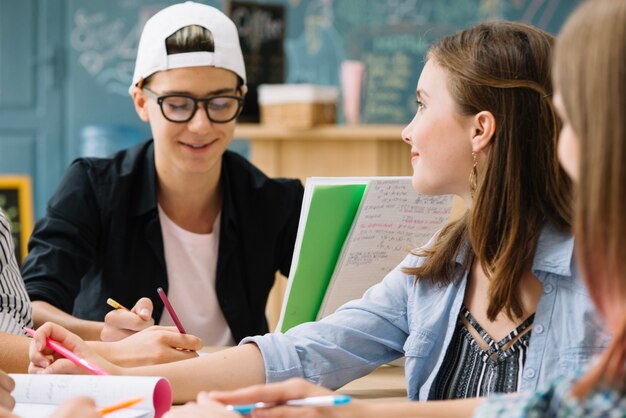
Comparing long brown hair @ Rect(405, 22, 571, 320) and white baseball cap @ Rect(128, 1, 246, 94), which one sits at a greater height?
white baseball cap @ Rect(128, 1, 246, 94)

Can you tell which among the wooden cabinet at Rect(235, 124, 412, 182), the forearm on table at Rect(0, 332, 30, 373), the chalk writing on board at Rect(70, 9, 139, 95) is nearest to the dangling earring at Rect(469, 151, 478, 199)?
the forearm on table at Rect(0, 332, 30, 373)

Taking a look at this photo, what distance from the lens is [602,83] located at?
85cm

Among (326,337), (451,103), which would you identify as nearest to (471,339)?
(326,337)

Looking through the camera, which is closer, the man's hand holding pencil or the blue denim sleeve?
the blue denim sleeve

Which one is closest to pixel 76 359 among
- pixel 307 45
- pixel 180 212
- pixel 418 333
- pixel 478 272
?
pixel 418 333

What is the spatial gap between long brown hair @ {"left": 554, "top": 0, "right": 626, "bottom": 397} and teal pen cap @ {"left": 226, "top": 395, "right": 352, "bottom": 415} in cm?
30

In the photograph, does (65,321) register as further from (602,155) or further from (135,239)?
(602,155)

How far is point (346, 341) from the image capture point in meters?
1.51

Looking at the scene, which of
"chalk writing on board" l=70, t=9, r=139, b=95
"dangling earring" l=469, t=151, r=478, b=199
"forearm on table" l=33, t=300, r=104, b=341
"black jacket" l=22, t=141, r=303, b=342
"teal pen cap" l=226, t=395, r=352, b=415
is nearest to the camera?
"teal pen cap" l=226, t=395, r=352, b=415

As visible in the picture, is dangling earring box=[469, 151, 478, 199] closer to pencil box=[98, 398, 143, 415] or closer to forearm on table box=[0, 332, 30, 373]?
pencil box=[98, 398, 143, 415]

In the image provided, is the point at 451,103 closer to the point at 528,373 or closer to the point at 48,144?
the point at 528,373

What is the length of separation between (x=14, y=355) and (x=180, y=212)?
2.67 ft

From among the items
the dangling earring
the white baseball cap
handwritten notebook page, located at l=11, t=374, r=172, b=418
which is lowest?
handwritten notebook page, located at l=11, t=374, r=172, b=418

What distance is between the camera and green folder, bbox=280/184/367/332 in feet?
5.59
